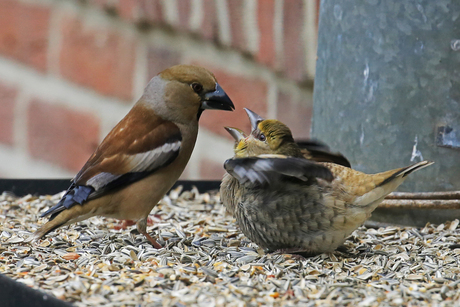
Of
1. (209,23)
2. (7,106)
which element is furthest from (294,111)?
(7,106)

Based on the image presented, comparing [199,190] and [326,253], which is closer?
[326,253]

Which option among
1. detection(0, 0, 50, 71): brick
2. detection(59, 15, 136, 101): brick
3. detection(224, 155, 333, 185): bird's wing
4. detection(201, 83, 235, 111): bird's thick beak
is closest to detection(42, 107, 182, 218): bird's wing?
detection(201, 83, 235, 111): bird's thick beak

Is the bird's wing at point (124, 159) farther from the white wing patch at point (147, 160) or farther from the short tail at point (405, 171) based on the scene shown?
the short tail at point (405, 171)

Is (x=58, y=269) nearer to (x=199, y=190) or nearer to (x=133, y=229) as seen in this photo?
(x=133, y=229)

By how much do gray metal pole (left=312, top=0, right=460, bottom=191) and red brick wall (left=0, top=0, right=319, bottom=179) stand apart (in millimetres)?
286

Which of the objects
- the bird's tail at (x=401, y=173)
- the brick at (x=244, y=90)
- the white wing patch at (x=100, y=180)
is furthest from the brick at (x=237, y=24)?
the bird's tail at (x=401, y=173)

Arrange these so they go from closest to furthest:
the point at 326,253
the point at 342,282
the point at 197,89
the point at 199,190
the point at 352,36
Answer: the point at 342,282 → the point at 326,253 → the point at 197,89 → the point at 352,36 → the point at 199,190

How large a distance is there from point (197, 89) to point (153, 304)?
1.13m

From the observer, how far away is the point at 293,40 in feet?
11.1

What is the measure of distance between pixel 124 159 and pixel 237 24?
1.04 metres

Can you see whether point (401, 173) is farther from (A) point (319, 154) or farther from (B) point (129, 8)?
(B) point (129, 8)

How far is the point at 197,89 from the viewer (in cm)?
282

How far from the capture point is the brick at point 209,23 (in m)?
3.31

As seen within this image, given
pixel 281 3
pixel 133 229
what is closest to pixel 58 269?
pixel 133 229
